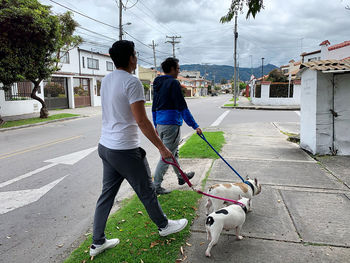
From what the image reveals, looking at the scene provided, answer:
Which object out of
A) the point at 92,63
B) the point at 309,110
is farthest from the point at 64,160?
the point at 92,63

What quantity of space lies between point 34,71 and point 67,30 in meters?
4.31

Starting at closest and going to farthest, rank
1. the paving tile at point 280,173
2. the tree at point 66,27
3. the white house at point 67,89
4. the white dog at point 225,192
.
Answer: the white dog at point 225,192 → the paving tile at point 280,173 → the tree at point 66,27 → the white house at point 67,89

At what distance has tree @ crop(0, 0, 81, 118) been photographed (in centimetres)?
1222

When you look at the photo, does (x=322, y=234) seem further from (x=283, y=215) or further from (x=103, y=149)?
(x=103, y=149)

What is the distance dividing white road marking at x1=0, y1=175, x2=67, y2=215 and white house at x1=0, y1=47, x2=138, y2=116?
16.3 meters

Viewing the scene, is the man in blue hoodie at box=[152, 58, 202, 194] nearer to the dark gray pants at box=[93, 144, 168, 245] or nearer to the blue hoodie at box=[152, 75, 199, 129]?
the blue hoodie at box=[152, 75, 199, 129]

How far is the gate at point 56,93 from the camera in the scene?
2341 centimetres

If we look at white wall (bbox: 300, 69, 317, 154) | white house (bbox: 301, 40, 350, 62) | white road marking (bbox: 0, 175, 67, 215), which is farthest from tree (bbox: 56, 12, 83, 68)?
white house (bbox: 301, 40, 350, 62)

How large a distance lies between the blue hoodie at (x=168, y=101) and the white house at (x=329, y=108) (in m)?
3.93

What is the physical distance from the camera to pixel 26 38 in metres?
12.9

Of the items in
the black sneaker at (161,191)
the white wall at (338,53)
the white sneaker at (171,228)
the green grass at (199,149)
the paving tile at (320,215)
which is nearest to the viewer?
the white sneaker at (171,228)

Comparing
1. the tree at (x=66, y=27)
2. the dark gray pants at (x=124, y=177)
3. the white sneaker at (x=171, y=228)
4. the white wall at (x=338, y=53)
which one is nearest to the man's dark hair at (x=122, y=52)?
the dark gray pants at (x=124, y=177)

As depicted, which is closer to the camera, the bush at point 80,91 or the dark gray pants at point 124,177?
the dark gray pants at point 124,177

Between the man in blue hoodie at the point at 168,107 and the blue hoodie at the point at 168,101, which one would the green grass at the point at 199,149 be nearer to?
the man in blue hoodie at the point at 168,107
